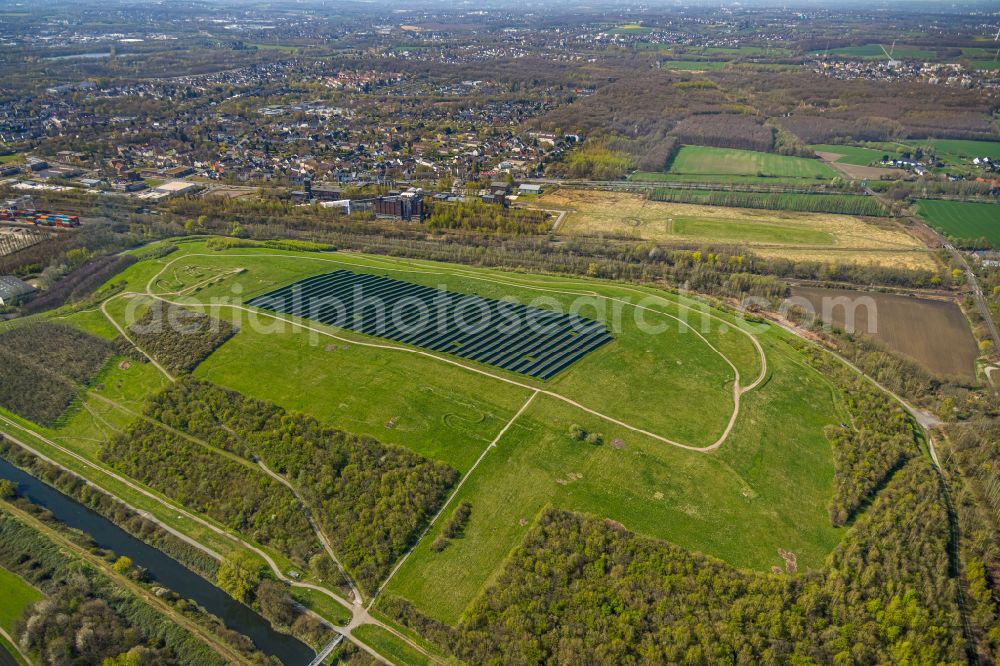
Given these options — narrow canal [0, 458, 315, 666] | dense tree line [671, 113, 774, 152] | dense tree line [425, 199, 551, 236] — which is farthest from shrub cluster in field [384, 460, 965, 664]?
dense tree line [671, 113, 774, 152]

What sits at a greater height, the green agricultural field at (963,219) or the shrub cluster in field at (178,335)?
the green agricultural field at (963,219)

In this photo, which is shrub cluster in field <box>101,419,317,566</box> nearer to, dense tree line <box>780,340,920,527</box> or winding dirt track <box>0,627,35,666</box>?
winding dirt track <box>0,627,35,666</box>

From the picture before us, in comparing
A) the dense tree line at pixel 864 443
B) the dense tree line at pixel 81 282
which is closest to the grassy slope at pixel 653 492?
→ the dense tree line at pixel 864 443

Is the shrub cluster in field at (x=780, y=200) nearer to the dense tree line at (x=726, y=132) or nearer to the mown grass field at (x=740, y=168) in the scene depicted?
the mown grass field at (x=740, y=168)

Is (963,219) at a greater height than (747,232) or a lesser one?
greater

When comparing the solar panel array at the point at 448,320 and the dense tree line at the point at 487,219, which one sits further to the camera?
the dense tree line at the point at 487,219

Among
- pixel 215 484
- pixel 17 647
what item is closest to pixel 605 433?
pixel 215 484

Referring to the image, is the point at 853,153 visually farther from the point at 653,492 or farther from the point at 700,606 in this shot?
the point at 700,606
